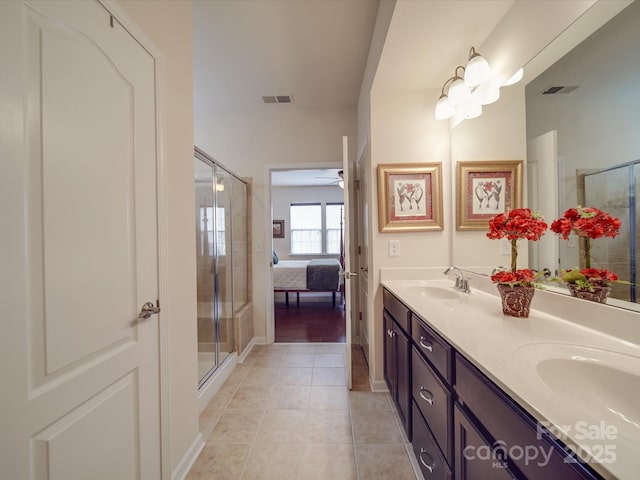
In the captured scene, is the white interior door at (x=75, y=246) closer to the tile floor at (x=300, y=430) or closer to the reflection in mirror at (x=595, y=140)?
the tile floor at (x=300, y=430)

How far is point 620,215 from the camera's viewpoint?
2.80 ft

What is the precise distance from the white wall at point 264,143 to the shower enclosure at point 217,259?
208 mm

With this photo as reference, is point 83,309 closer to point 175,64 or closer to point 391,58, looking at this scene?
point 175,64

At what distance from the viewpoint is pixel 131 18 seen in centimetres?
104

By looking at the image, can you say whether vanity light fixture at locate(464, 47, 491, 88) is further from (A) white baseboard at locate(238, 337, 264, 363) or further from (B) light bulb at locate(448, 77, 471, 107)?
(A) white baseboard at locate(238, 337, 264, 363)

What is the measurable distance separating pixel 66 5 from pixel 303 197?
20.9ft

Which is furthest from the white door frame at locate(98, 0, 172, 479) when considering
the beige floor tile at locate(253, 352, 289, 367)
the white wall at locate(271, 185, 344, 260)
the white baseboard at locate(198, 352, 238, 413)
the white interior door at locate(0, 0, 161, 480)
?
the white wall at locate(271, 185, 344, 260)

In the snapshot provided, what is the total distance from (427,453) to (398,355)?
1.71 feet

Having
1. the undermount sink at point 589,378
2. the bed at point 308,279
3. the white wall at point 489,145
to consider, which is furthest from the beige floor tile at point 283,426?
the bed at point 308,279

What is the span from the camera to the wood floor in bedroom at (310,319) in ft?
10.7

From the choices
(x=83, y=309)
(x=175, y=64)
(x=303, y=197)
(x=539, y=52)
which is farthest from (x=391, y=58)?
(x=303, y=197)

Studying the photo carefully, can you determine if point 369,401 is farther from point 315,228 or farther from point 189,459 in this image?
point 315,228

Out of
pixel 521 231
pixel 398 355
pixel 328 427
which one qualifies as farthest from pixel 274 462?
pixel 521 231

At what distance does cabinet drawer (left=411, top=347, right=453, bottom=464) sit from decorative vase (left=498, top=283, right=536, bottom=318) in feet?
1.55
